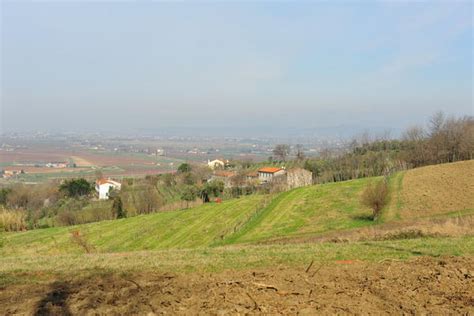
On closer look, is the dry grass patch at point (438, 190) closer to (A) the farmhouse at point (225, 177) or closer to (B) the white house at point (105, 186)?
(A) the farmhouse at point (225, 177)

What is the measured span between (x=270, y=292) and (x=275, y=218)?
3325cm

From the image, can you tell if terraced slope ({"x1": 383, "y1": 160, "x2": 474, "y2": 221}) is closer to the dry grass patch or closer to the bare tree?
the dry grass patch

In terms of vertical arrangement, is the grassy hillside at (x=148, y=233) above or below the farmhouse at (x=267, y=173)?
below

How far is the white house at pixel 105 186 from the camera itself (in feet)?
283

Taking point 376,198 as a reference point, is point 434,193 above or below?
below

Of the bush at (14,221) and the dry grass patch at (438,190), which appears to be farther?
the bush at (14,221)

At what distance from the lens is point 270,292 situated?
6668mm

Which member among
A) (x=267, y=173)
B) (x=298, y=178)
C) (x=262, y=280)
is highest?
(x=262, y=280)

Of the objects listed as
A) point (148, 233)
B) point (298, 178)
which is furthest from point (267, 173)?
point (148, 233)

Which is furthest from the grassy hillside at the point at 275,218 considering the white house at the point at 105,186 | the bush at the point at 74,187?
the white house at the point at 105,186

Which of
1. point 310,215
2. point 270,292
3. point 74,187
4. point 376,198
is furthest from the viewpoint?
point 74,187

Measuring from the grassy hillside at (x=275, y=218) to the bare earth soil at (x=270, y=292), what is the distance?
21.7 metres

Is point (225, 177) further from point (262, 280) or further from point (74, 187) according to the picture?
point (262, 280)

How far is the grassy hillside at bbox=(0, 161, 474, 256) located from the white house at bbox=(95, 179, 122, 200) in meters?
37.4
